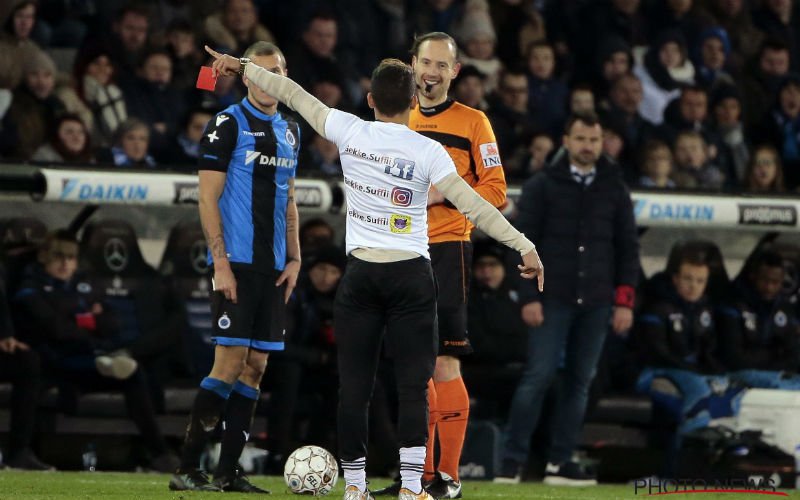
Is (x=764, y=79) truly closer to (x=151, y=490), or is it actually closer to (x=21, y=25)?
(x=21, y=25)

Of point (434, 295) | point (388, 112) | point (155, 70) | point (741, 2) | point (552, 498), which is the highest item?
point (741, 2)

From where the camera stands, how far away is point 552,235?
10344mm

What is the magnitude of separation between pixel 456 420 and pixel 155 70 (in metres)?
5.35

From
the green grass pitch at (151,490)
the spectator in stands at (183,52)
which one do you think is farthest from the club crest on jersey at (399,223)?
the spectator in stands at (183,52)

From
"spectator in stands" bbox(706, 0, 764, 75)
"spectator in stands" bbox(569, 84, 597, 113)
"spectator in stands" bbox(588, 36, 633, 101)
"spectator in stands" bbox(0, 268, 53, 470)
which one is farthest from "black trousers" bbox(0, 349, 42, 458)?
"spectator in stands" bbox(706, 0, 764, 75)

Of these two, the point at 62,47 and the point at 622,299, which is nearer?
the point at 622,299

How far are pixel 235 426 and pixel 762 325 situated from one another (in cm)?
551

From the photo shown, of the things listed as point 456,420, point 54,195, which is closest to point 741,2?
point 54,195

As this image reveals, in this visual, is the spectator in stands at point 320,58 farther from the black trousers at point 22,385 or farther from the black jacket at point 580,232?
the black trousers at point 22,385

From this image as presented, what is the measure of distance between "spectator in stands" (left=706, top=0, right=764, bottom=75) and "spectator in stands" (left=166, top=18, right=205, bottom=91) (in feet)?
20.3

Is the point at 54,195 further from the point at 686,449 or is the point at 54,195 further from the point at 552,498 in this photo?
the point at 686,449

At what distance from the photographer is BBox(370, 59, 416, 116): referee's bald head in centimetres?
690

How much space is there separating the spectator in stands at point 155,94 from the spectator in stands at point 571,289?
3354mm

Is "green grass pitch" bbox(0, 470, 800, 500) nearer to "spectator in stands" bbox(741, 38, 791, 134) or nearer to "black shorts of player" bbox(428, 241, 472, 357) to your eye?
"black shorts of player" bbox(428, 241, 472, 357)
